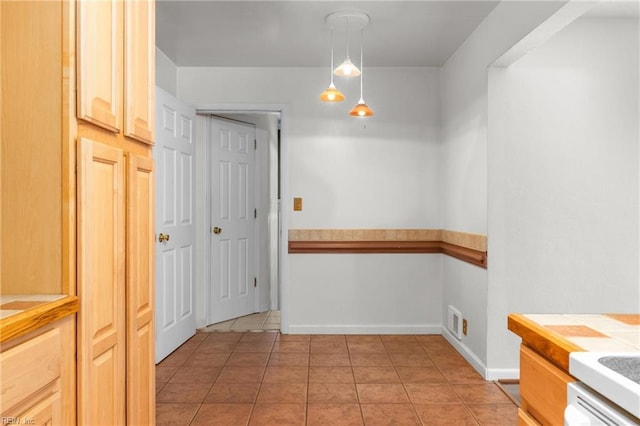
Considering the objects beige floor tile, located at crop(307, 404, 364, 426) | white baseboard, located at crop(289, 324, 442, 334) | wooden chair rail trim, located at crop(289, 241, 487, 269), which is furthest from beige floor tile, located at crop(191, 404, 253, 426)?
wooden chair rail trim, located at crop(289, 241, 487, 269)

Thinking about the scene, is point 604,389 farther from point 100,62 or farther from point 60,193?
point 100,62

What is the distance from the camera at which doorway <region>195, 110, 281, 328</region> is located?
13.9ft

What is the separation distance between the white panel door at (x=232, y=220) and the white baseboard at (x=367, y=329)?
865mm

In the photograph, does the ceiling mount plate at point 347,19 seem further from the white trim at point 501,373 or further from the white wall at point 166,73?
the white trim at point 501,373

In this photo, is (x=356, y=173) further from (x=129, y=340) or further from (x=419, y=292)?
(x=129, y=340)

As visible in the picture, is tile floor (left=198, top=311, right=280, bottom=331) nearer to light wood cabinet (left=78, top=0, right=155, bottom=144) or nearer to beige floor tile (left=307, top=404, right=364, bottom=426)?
beige floor tile (left=307, top=404, right=364, bottom=426)

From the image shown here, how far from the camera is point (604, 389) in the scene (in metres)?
0.84

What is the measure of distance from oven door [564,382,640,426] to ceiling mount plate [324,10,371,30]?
2.60 metres

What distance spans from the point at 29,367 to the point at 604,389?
4.17ft

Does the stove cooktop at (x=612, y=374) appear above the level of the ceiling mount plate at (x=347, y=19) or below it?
below

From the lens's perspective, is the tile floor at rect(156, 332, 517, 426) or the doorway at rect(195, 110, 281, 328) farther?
the doorway at rect(195, 110, 281, 328)

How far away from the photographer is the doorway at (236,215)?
4.25 meters

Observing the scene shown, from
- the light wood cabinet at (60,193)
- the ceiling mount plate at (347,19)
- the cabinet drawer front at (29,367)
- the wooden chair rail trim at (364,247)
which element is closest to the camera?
the cabinet drawer front at (29,367)

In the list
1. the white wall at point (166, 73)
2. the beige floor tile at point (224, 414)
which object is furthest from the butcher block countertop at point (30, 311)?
the white wall at point (166, 73)
